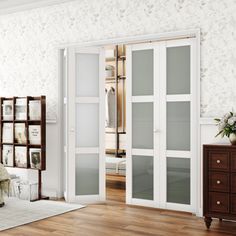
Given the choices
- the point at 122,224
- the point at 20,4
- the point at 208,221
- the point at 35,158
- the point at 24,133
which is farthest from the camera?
the point at 20,4

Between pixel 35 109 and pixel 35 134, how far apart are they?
38 cm

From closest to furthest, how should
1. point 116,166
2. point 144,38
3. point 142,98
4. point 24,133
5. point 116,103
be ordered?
1. point 144,38
2. point 142,98
3. point 24,133
4. point 116,166
5. point 116,103

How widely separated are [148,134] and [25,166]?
2.00 m

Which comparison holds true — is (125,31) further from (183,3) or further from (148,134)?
(148,134)

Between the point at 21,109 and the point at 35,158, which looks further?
the point at 21,109

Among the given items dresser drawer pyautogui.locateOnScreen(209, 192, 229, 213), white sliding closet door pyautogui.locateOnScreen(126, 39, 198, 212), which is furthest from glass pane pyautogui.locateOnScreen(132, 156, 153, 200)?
dresser drawer pyautogui.locateOnScreen(209, 192, 229, 213)

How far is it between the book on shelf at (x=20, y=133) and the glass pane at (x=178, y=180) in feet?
7.53

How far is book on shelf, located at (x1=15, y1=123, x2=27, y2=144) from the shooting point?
20.5ft

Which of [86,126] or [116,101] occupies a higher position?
[116,101]

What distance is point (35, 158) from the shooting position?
6.09 meters

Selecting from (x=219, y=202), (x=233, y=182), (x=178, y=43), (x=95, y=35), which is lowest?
(x=219, y=202)

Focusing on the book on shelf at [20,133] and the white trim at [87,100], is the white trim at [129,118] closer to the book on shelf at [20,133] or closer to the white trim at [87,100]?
the white trim at [87,100]

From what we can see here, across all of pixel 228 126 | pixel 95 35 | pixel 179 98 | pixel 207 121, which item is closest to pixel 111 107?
pixel 95 35

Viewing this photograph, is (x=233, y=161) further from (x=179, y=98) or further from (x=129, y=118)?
(x=129, y=118)
